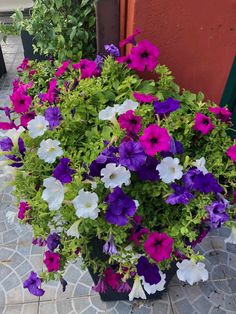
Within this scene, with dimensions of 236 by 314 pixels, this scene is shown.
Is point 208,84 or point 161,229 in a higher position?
point 208,84

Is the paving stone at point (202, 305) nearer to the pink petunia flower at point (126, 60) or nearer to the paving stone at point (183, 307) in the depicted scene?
the paving stone at point (183, 307)

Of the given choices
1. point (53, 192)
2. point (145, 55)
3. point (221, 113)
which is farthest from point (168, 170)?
point (145, 55)

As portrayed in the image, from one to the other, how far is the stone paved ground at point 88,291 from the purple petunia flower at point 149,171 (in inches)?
42.3

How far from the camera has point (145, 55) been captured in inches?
58.0

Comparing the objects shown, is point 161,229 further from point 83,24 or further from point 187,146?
point 83,24

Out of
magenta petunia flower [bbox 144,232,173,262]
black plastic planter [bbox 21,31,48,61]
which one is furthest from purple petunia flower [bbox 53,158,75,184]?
black plastic planter [bbox 21,31,48,61]

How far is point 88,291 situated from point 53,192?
1109 millimetres

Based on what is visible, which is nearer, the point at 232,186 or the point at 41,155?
the point at 41,155

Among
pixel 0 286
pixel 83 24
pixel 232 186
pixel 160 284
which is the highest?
pixel 83 24

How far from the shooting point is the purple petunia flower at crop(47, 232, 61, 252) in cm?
135

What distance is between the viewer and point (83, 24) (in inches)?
84.0

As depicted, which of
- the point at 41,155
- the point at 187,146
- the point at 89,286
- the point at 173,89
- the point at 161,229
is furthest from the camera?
the point at 89,286

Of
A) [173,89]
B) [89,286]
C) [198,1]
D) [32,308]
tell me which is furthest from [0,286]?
[198,1]

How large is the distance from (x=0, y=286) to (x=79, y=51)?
1.64 m
